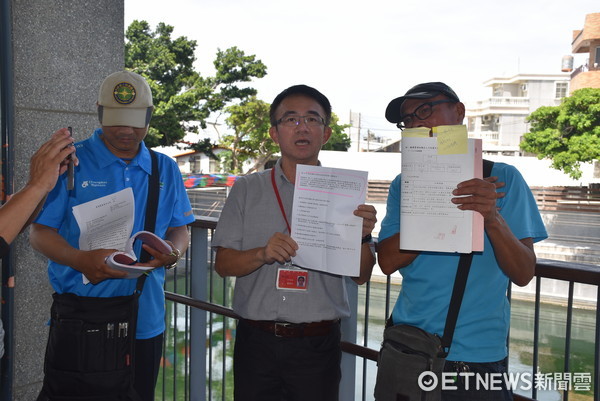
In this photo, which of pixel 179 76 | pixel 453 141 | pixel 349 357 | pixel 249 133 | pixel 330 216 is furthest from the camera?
pixel 249 133

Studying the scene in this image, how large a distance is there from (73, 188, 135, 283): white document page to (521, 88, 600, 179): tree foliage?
90.6 ft

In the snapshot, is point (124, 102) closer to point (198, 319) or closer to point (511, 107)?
point (198, 319)

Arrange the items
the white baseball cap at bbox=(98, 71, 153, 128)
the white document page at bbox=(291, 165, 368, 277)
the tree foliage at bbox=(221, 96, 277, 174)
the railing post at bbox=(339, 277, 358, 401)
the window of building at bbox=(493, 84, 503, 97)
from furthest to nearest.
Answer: the window of building at bbox=(493, 84, 503, 97), the tree foliage at bbox=(221, 96, 277, 174), the railing post at bbox=(339, 277, 358, 401), the white baseball cap at bbox=(98, 71, 153, 128), the white document page at bbox=(291, 165, 368, 277)

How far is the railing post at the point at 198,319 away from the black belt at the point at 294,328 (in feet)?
3.46

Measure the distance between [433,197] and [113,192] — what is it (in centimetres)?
128

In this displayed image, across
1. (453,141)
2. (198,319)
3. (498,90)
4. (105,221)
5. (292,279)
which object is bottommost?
(198,319)

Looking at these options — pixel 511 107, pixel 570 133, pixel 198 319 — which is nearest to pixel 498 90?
pixel 511 107

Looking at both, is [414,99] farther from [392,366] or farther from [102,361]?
[102,361]

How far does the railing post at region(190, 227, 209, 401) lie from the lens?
2986 millimetres

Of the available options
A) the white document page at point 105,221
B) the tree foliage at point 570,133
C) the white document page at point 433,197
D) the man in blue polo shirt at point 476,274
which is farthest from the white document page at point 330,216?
the tree foliage at point 570,133

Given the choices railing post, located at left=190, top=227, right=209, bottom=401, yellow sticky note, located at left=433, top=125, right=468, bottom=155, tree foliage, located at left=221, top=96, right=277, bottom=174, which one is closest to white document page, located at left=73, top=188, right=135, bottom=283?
railing post, located at left=190, top=227, right=209, bottom=401

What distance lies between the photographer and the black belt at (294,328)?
195cm

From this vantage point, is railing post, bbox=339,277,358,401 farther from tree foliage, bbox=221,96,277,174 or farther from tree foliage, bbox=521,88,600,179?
tree foliage, bbox=221,96,277,174

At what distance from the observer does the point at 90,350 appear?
1.98m
